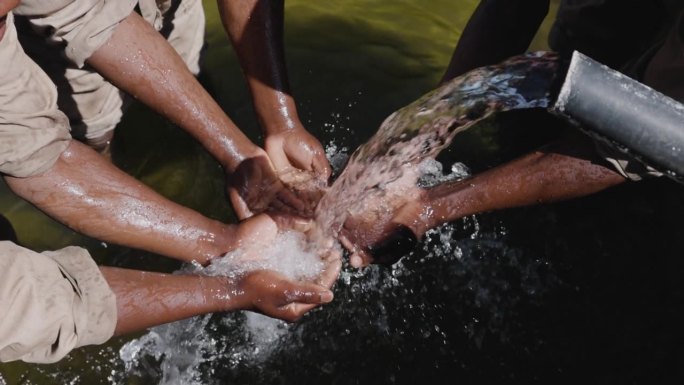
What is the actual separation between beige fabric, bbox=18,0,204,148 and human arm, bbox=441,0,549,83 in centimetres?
128

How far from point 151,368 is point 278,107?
1204mm

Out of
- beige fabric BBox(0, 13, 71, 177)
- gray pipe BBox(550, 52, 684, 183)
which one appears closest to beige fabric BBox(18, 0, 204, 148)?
beige fabric BBox(0, 13, 71, 177)

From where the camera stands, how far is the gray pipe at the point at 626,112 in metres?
1.34

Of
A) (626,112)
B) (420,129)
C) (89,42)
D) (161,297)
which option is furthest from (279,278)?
(626,112)

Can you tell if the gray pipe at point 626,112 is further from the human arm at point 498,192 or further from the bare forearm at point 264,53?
the bare forearm at point 264,53

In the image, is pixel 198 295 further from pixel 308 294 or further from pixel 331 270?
pixel 331 270

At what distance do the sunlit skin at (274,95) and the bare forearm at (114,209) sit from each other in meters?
0.27

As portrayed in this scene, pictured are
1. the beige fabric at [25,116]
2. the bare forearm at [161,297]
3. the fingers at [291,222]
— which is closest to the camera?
the beige fabric at [25,116]

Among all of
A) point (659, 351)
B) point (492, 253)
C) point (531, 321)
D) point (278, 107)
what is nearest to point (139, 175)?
point (278, 107)

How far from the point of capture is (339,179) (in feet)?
9.04

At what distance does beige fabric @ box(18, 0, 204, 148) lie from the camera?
2.39 m

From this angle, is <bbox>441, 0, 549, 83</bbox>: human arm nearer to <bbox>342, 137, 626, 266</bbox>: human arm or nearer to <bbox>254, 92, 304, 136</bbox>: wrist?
<bbox>342, 137, 626, 266</bbox>: human arm

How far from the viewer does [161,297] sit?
93.1 inches

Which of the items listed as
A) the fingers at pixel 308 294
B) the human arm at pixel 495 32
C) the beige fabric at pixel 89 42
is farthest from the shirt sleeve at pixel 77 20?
the human arm at pixel 495 32
